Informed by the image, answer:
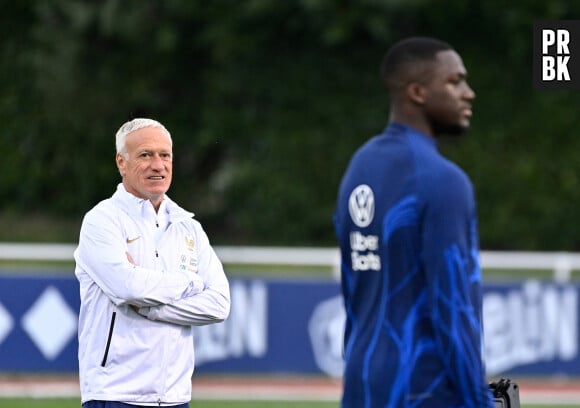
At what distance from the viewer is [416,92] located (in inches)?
157

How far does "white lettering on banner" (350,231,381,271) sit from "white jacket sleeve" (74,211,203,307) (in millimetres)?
1028

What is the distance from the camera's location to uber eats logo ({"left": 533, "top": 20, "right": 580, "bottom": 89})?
35.5 ft

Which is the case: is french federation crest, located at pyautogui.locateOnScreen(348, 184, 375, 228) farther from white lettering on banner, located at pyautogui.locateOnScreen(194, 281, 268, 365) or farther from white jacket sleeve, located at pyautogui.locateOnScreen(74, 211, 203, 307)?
white lettering on banner, located at pyautogui.locateOnScreen(194, 281, 268, 365)

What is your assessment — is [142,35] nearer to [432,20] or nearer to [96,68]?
[96,68]

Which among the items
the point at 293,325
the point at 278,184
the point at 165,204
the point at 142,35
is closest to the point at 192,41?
the point at 142,35

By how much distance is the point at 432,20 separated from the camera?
31.1 meters

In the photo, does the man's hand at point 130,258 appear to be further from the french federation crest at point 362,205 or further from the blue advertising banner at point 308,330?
the blue advertising banner at point 308,330

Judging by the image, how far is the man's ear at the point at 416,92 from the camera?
397 centimetres

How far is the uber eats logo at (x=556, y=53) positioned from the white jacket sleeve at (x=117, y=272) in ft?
20.1

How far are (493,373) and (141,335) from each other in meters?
10.1

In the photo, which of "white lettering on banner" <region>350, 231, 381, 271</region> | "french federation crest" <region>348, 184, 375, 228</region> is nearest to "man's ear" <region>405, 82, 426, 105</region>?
"french federation crest" <region>348, 184, 375, 228</region>

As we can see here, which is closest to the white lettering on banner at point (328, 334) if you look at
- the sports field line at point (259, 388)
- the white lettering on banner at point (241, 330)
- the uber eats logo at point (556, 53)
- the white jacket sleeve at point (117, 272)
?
the sports field line at point (259, 388)

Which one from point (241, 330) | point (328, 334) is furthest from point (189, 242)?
point (328, 334)

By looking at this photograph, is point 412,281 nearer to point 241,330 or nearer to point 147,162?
point 147,162
